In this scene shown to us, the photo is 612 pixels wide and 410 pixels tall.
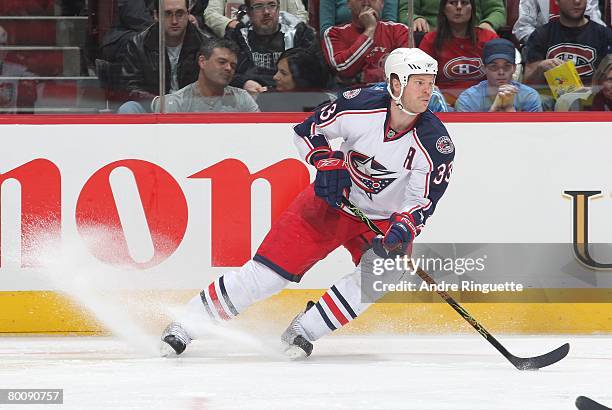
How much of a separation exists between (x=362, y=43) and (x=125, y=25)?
3.27ft

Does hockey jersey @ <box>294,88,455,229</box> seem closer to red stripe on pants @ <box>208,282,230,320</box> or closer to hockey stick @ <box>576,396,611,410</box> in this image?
red stripe on pants @ <box>208,282,230,320</box>

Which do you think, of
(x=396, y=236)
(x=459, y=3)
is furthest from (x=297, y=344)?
(x=459, y=3)

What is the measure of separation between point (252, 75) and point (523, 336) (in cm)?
160

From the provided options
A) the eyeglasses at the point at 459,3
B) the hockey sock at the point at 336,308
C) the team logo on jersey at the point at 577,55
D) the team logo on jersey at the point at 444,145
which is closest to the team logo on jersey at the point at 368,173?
the team logo on jersey at the point at 444,145

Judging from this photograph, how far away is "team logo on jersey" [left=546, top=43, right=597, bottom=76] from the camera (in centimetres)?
561

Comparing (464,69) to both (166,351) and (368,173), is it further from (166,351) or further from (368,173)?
(166,351)

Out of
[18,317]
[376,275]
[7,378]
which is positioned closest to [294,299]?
[376,275]

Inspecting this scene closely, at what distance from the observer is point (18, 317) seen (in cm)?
561

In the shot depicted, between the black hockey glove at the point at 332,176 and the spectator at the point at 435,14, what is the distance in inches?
37.6

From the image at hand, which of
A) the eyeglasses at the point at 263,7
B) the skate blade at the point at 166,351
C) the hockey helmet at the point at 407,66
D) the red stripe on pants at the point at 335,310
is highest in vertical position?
the eyeglasses at the point at 263,7

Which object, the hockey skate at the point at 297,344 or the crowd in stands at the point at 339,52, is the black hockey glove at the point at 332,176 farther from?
the crowd in stands at the point at 339,52

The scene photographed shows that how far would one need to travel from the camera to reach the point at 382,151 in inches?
195

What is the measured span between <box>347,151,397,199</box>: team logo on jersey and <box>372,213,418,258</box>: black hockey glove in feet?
0.78

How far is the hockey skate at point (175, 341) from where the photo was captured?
16.1 ft
